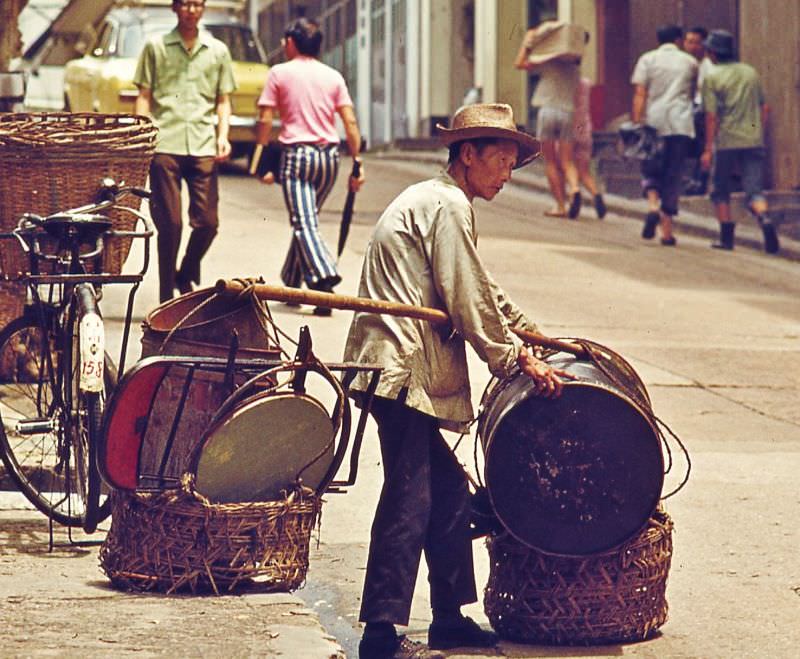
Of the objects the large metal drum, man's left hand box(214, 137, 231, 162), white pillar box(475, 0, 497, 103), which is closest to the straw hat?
the large metal drum

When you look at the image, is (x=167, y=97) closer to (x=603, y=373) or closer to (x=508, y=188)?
(x=603, y=373)

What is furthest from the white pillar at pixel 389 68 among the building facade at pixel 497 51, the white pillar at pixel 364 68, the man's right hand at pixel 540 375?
the man's right hand at pixel 540 375

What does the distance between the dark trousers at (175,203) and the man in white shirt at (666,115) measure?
807cm

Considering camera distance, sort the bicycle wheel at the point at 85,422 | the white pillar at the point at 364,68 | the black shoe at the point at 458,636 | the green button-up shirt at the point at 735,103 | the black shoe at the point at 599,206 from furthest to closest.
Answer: the white pillar at the point at 364,68
the black shoe at the point at 599,206
the green button-up shirt at the point at 735,103
the bicycle wheel at the point at 85,422
the black shoe at the point at 458,636

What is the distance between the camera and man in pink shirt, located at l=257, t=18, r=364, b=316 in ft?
40.0

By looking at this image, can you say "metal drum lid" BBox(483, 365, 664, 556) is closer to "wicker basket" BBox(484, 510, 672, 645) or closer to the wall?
Answer: "wicker basket" BBox(484, 510, 672, 645)

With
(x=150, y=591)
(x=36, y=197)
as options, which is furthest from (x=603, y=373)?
(x=36, y=197)

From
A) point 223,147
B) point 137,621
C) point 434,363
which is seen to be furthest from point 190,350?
point 223,147

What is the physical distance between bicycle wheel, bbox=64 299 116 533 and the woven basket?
688 millimetres

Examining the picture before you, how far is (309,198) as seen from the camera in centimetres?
1227

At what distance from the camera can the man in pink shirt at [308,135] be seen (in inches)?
480

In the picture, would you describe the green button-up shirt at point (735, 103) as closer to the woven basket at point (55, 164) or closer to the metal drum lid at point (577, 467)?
the woven basket at point (55, 164)

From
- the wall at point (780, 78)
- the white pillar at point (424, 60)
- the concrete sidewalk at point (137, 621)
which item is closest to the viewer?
the concrete sidewalk at point (137, 621)

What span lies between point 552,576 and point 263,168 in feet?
23.9
